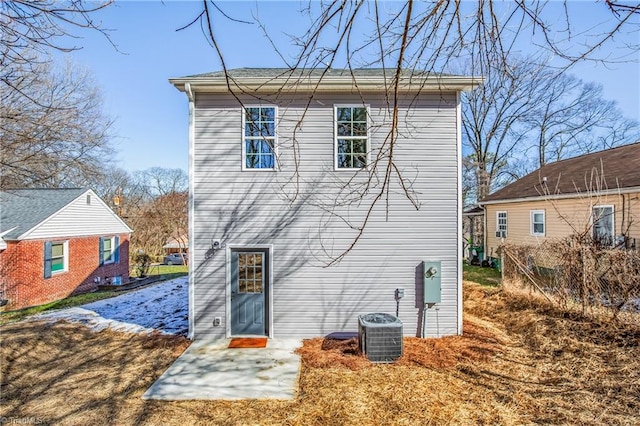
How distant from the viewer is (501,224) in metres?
16.0

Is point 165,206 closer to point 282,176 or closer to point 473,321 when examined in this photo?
point 282,176

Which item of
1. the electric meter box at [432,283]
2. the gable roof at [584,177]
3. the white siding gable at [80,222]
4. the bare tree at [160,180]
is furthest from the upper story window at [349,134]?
the bare tree at [160,180]

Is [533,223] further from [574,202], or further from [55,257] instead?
[55,257]

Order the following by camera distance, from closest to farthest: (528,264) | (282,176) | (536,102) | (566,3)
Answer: (566,3)
(282,176)
(528,264)
(536,102)

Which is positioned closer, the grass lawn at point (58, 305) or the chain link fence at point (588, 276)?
the chain link fence at point (588, 276)

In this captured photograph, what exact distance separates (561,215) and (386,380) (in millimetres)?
8047

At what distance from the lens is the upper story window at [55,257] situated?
12672 mm

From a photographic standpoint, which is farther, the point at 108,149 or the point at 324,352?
the point at 108,149

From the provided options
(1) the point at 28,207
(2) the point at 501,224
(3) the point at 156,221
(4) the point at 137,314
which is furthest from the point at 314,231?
(3) the point at 156,221

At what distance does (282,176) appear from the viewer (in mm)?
6324

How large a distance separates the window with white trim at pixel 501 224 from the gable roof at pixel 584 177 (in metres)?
0.80

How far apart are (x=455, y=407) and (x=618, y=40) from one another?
13.6 ft

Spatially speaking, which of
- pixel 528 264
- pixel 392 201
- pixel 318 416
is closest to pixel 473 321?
pixel 528 264

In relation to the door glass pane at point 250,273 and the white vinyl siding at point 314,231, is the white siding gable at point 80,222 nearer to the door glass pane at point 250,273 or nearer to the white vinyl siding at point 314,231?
the white vinyl siding at point 314,231
